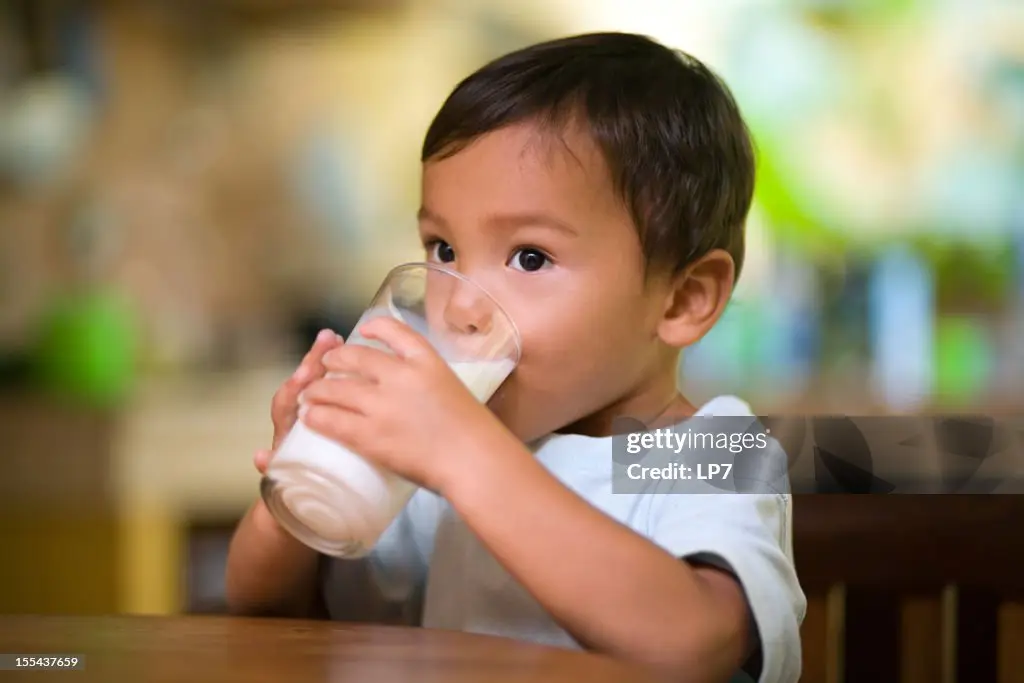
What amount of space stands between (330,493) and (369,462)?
0.02m

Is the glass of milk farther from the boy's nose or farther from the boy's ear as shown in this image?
the boy's ear

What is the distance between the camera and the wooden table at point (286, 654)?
447 mm

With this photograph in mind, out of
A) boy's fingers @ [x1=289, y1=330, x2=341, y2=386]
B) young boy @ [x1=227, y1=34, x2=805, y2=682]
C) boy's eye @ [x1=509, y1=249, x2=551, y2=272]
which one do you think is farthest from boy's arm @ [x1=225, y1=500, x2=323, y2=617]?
boy's eye @ [x1=509, y1=249, x2=551, y2=272]

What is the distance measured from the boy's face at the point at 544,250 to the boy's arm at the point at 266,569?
0.52 ft

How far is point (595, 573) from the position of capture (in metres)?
0.50

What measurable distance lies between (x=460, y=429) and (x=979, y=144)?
61cm

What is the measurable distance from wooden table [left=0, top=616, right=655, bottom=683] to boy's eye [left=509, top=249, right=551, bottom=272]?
0.20 m

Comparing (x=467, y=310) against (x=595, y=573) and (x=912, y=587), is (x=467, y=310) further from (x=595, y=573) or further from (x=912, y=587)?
(x=912, y=587)

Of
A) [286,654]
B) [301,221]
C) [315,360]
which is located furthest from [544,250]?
[301,221]

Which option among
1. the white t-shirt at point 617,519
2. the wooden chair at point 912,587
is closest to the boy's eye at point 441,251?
A: the white t-shirt at point 617,519

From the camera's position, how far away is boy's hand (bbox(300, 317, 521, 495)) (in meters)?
0.51

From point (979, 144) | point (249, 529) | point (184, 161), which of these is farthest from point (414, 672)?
point (184, 161)

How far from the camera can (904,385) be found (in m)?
0.79

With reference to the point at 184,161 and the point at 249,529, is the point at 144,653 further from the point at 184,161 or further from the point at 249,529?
the point at 184,161
